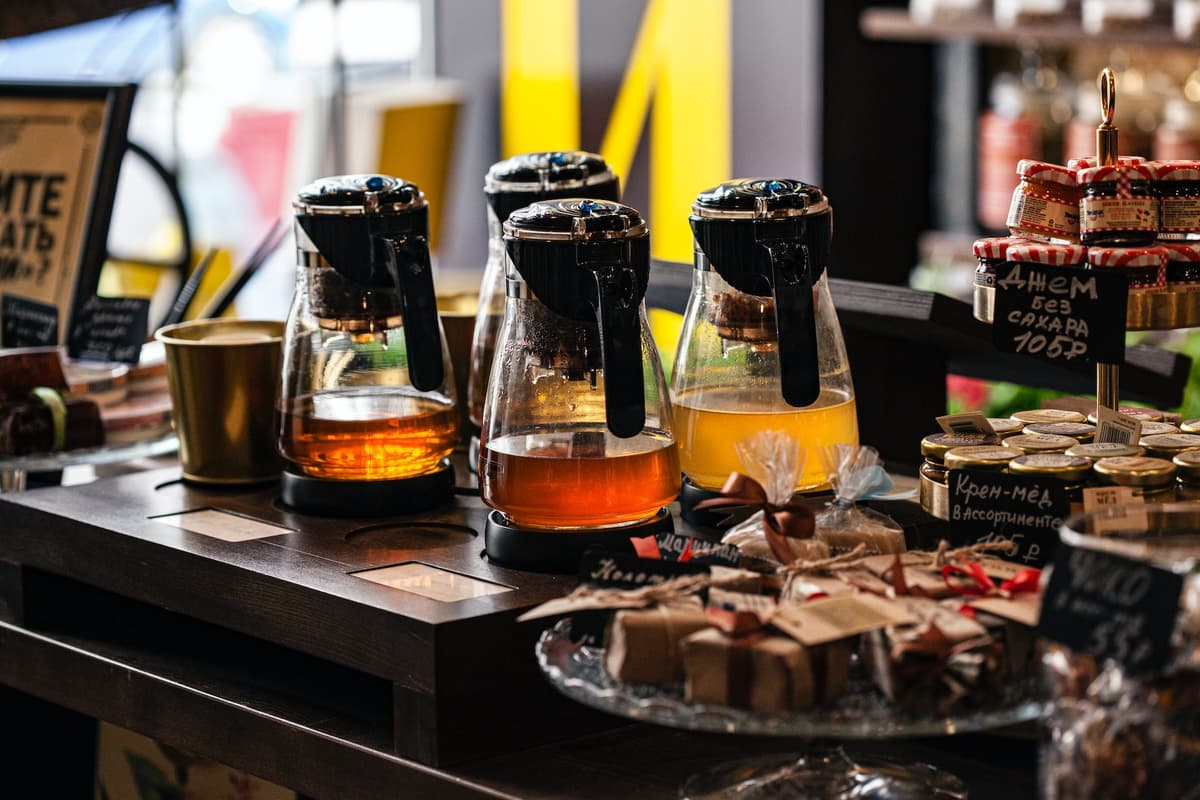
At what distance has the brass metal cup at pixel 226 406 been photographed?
1691 mm

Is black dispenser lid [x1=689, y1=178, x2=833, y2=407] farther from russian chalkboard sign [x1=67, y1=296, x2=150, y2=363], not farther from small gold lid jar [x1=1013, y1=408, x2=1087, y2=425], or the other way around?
russian chalkboard sign [x1=67, y1=296, x2=150, y2=363]

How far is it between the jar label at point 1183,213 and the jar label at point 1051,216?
0.07m

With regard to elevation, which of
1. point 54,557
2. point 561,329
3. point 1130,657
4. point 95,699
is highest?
point 561,329

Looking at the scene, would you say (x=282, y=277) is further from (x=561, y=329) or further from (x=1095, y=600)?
(x=1095, y=600)

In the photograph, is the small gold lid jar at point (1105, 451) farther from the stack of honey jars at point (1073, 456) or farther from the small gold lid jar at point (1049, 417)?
the small gold lid jar at point (1049, 417)

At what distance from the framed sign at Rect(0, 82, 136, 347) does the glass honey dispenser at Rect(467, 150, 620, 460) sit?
692 mm

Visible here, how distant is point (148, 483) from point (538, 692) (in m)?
0.62

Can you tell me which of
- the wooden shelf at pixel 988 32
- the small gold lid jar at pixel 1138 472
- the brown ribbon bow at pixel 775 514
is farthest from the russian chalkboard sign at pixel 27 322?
the wooden shelf at pixel 988 32

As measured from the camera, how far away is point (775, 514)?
127cm

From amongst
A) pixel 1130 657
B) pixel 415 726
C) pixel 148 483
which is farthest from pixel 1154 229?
pixel 148 483

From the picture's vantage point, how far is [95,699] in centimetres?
158

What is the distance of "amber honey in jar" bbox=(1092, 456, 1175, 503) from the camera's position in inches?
48.8

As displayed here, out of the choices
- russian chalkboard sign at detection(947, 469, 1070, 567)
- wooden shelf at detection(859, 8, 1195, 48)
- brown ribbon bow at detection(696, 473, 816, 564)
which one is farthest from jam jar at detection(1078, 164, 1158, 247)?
wooden shelf at detection(859, 8, 1195, 48)

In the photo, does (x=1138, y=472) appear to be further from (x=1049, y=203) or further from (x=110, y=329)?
(x=110, y=329)
